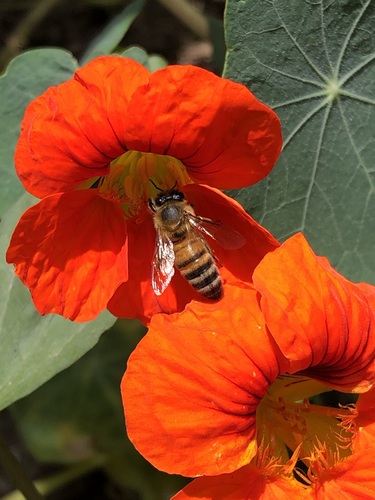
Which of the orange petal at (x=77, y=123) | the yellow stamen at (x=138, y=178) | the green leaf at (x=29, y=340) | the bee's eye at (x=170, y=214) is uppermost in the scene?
the orange petal at (x=77, y=123)

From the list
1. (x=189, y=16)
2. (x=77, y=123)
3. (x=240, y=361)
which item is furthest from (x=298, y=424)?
(x=189, y=16)

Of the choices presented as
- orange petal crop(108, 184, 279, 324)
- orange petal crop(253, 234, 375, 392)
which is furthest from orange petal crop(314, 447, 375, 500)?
orange petal crop(108, 184, 279, 324)

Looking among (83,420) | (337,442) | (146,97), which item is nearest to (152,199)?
(146,97)

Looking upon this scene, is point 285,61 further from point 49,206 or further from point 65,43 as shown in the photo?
point 65,43

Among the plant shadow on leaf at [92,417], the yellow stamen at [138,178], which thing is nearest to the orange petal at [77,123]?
the yellow stamen at [138,178]

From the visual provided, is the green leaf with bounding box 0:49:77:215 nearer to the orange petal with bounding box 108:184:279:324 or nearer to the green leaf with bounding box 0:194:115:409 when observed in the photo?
the green leaf with bounding box 0:194:115:409

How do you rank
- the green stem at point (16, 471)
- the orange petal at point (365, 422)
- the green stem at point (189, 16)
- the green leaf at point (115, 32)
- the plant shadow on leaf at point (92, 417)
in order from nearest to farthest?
1. the orange petal at point (365, 422)
2. the green stem at point (16, 471)
3. the green leaf at point (115, 32)
4. the plant shadow on leaf at point (92, 417)
5. the green stem at point (189, 16)

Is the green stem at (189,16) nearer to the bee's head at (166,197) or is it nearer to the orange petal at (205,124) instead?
the bee's head at (166,197)
